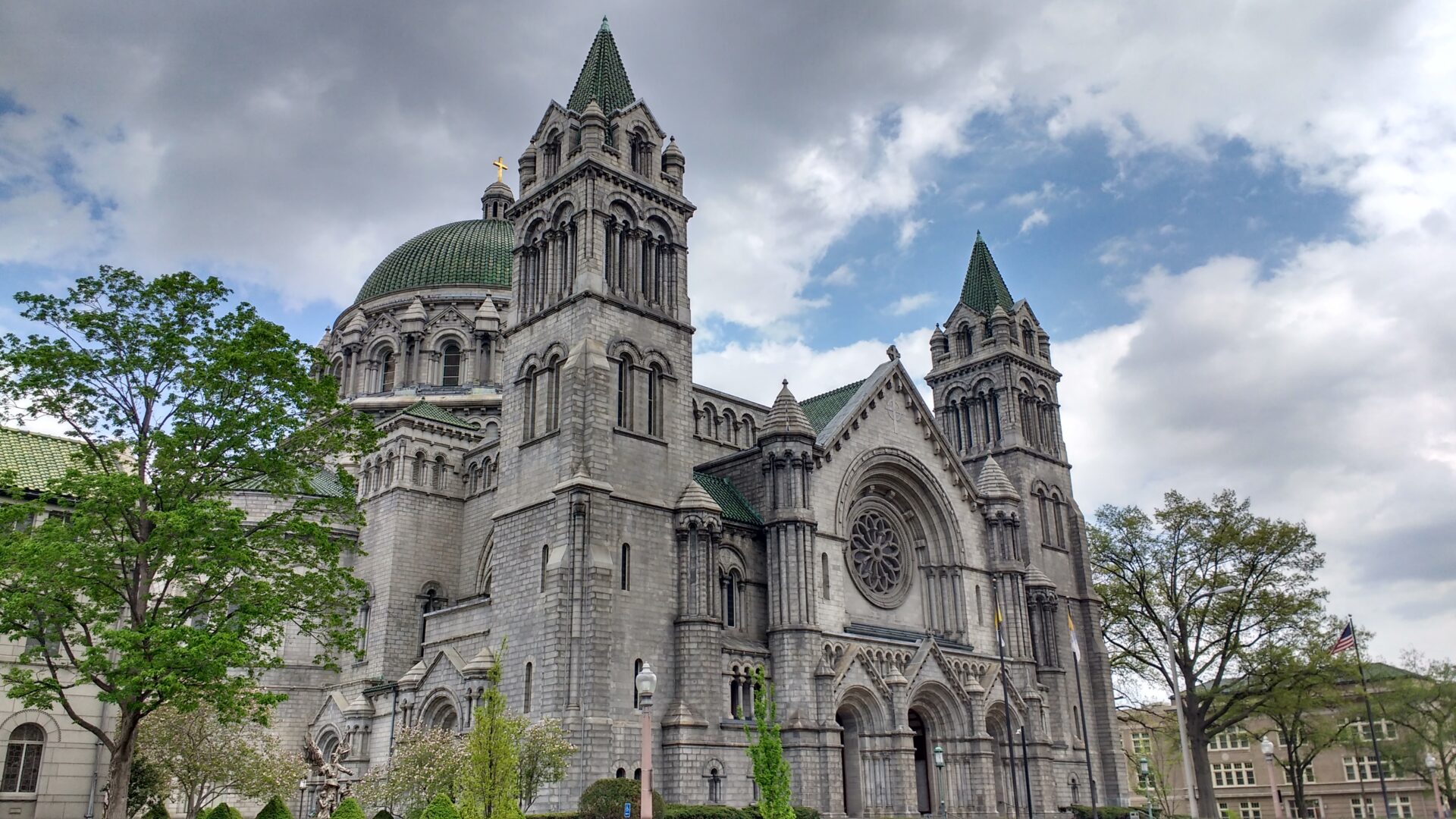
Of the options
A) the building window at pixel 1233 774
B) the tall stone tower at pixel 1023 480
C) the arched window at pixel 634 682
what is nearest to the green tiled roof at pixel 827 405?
the tall stone tower at pixel 1023 480

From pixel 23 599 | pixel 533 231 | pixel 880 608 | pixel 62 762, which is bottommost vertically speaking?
pixel 62 762

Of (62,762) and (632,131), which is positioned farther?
(632,131)

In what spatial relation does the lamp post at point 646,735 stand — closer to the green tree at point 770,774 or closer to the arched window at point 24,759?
the green tree at point 770,774

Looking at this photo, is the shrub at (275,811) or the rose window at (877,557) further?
the rose window at (877,557)

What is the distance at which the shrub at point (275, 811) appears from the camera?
98.6 ft

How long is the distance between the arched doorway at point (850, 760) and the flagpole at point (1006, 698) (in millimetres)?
5801

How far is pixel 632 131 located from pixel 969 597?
24.8 m

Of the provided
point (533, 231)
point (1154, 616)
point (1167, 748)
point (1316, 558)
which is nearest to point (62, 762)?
point (533, 231)

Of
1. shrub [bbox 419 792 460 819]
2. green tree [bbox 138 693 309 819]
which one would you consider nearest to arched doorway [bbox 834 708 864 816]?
shrub [bbox 419 792 460 819]

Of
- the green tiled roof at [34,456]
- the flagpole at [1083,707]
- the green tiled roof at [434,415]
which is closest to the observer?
the green tiled roof at [34,456]

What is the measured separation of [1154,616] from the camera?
59031 millimetres

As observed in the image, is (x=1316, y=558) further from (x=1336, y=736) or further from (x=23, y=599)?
(x=23, y=599)

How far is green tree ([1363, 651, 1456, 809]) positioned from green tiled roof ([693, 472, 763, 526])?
36.1 metres

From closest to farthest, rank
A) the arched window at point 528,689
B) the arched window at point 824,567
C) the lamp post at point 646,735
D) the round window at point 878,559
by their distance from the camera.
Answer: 1. the lamp post at point 646,735
2. the arched window at point 528,689
3. the arched window at point 824,567
4. the round window at point 878,559
